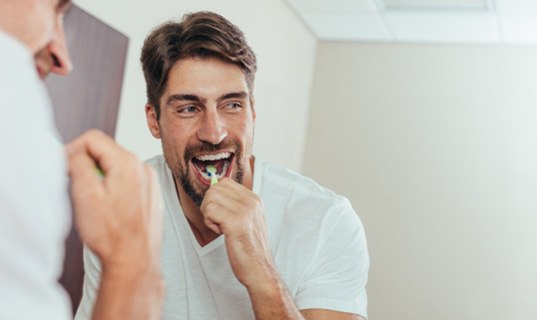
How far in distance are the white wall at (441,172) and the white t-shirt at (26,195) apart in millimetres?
4356

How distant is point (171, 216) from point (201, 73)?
29cm

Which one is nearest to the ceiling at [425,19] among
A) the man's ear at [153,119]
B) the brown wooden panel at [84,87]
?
the brown wooden panel at [84,87]

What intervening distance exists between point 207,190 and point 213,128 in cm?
19

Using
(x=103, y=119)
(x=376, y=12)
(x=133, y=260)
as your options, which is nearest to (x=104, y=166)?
(x=133, y=260)

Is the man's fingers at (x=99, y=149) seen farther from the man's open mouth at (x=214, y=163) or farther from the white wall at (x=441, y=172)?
the white wall at (x=441, y=172)

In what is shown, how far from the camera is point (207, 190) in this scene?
4.41 feet

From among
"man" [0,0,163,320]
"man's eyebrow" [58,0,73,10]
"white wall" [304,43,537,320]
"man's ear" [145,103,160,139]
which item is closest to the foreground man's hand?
"man" [0,0,163,320]

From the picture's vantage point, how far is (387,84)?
4926 millimetres

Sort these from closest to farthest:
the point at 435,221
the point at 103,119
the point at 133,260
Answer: the point at 133,260 → the point at 103,119 → the point at 435,221

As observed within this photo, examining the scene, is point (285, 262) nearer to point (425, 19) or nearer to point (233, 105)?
point (233, 105)

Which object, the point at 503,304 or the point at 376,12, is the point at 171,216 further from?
the point at 503,304

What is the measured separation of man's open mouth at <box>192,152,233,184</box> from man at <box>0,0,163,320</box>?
886 mm

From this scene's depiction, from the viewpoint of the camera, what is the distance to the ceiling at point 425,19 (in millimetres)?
4164

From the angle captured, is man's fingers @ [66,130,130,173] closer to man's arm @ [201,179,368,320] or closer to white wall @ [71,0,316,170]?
man's arm @ [201,179,368,320]
